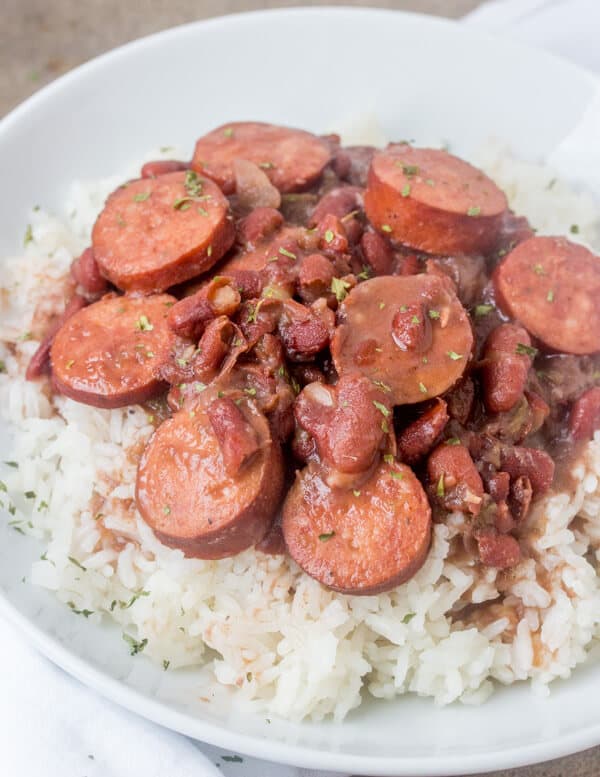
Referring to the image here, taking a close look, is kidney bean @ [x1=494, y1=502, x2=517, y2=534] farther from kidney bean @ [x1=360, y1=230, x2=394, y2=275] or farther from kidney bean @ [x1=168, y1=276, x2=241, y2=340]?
kidney bean @ [x1=168, y1=276, x2=241, y2=340]

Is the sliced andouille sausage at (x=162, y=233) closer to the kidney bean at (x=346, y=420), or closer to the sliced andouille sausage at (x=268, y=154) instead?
the sliced andouille sausage at (x=268, y=154)

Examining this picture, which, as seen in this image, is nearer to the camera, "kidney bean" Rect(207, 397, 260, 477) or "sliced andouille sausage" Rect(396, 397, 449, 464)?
"kidney bean" Rect(207, 397, 260, 477)

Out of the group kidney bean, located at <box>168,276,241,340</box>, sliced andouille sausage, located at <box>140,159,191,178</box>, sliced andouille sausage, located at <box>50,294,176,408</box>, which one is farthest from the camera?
sliced andouille sausage, located at <box>140,159,191,178</box>

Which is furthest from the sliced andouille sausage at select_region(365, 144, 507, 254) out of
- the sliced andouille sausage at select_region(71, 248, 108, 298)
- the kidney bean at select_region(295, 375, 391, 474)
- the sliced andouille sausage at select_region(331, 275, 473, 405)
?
the sliced andouille sausage at select_region(71, 248, 108, 298)

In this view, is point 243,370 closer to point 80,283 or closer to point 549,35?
point 80,283

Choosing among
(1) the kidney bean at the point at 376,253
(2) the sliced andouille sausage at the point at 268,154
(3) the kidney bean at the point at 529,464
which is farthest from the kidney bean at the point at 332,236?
(3) the kidney bean at the point at 529,464

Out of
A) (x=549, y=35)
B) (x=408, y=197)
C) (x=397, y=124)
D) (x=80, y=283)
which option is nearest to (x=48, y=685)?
(x=80, y=283)

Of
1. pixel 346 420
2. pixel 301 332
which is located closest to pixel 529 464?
pixel 346 420
